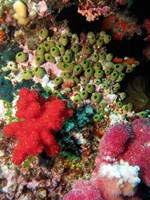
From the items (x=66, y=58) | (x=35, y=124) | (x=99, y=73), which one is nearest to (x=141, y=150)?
(x=99, y=73)

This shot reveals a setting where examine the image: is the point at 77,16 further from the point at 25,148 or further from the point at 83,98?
the point at 25,148

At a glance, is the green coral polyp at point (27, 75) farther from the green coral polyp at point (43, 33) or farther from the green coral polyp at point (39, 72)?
the green coral polyp at point (43, 33)

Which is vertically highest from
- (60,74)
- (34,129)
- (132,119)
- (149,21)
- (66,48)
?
(149,21)

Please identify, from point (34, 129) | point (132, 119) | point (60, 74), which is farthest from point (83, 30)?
point (34, 129)

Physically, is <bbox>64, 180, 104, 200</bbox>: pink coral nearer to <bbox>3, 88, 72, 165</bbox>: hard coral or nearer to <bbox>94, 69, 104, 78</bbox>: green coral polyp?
<bbox>3, 88, 72, 165</bbox>: hard coral

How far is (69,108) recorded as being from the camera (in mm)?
3539

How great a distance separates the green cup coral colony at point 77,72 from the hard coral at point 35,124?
79 cm

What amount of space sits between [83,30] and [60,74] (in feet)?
3.15

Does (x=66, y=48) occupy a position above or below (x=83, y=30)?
below

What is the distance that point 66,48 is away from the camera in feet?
13.9

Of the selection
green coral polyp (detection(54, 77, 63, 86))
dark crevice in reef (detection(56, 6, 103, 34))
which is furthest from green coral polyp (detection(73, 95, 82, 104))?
dark crevice in reef (detection(56, 6, 103, 34))

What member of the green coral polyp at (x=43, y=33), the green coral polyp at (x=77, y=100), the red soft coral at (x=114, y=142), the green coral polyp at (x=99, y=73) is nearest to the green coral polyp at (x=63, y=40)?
the green coral polyp at (x=43, y=33)

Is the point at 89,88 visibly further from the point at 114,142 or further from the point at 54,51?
the point at 114,142

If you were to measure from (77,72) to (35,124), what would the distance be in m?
1.25
